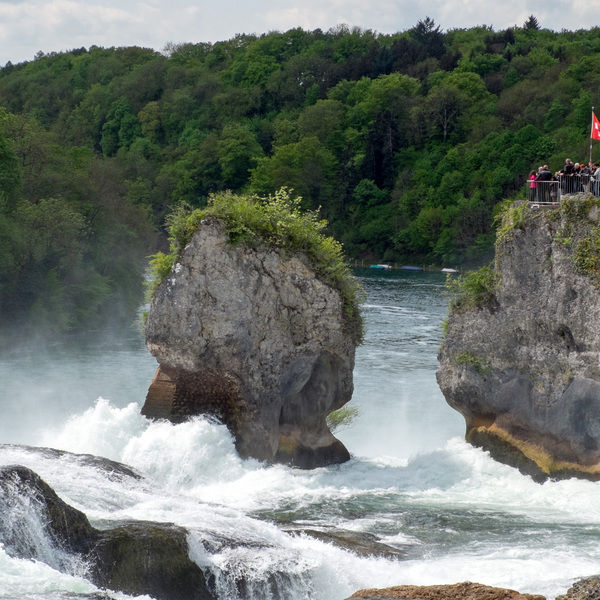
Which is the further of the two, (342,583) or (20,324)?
(20,324)

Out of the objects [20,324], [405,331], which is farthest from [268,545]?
[20,324]

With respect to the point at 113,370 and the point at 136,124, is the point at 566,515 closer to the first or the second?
the point at 113,370

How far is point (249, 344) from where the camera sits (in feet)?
90.8

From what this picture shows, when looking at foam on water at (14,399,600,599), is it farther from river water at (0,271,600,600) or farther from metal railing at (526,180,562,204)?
metal railing at (526,180,562,204)

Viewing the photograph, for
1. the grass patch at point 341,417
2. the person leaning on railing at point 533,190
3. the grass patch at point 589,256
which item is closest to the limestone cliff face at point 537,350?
the grass patch at point 589,256

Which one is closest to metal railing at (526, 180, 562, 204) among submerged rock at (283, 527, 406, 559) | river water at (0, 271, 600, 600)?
river water at (0, 271, 600, 600)

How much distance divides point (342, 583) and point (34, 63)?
16944 cm

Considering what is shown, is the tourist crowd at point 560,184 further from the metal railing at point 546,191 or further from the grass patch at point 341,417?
the grass patch at point 341,417

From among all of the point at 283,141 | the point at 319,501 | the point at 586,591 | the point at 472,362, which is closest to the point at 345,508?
the point at 319,501

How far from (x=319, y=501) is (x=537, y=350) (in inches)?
279

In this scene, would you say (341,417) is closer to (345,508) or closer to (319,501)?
(319,501)

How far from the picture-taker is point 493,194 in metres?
102

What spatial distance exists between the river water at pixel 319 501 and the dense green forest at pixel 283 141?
881 inches

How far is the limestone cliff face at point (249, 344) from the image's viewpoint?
27.6 metres
